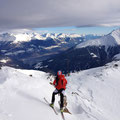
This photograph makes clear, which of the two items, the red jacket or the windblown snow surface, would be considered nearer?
the windblown snow surface

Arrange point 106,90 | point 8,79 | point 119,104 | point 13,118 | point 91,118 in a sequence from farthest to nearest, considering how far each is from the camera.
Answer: point 106,90
point 119,104
point 8,79
point 91,118
point 13,118

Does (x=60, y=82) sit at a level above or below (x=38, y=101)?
above

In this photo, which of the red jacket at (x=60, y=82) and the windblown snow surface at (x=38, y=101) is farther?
the red jacket at (x=60, y=82)

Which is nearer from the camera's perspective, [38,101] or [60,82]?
[60,82]

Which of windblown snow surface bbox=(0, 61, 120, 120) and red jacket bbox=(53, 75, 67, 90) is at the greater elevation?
red jacket bbox=(53, 75, 67, 90)

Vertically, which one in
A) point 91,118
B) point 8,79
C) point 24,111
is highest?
point 8,79

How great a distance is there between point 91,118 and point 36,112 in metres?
5.95

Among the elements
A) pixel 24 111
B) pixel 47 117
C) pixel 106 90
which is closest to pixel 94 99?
pixel 106 90

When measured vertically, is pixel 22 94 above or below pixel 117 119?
above

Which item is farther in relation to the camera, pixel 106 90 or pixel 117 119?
pixel 106 90

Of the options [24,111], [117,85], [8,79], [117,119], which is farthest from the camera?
[117,85]

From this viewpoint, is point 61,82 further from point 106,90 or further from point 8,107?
point 106,90

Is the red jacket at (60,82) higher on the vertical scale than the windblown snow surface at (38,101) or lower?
higher

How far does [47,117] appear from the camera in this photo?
957 cm
